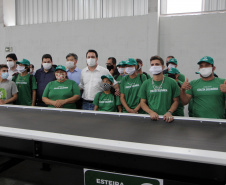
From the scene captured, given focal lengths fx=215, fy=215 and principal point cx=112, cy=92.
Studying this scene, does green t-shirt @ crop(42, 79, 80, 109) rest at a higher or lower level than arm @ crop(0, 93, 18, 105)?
higher

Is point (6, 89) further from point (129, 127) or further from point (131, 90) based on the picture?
point (129, 127)

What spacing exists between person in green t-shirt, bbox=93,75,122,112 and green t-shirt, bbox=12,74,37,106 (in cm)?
110

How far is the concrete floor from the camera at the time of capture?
2.49 m

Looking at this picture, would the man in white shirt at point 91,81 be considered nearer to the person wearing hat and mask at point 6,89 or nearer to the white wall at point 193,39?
the person wearing hat and mask at point 6,89

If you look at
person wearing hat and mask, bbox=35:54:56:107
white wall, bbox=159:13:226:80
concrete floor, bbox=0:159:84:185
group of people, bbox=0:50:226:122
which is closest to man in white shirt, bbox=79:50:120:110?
group of people, bbox=0:50:226:122

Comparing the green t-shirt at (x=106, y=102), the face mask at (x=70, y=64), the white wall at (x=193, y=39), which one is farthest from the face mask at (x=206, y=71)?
the white wall at (x=193, y=39)

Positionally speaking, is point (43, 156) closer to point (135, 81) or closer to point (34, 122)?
point (34, 122)

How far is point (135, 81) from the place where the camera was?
2803 millimetres

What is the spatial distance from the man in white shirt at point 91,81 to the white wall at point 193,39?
98.7 inches

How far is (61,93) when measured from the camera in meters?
2.77

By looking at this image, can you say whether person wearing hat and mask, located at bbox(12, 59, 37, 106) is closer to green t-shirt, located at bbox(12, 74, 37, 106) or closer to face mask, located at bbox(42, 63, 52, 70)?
green t-shirt, located at bbox(12, 74, 37, 106)

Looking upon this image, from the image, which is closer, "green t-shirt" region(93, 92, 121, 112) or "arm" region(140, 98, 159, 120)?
"arm" region(140, 98, 159, 120)

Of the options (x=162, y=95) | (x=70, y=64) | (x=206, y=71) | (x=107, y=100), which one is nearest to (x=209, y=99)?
(x=206, y=71)

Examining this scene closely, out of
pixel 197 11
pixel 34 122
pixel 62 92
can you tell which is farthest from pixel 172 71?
pixel 197 11
